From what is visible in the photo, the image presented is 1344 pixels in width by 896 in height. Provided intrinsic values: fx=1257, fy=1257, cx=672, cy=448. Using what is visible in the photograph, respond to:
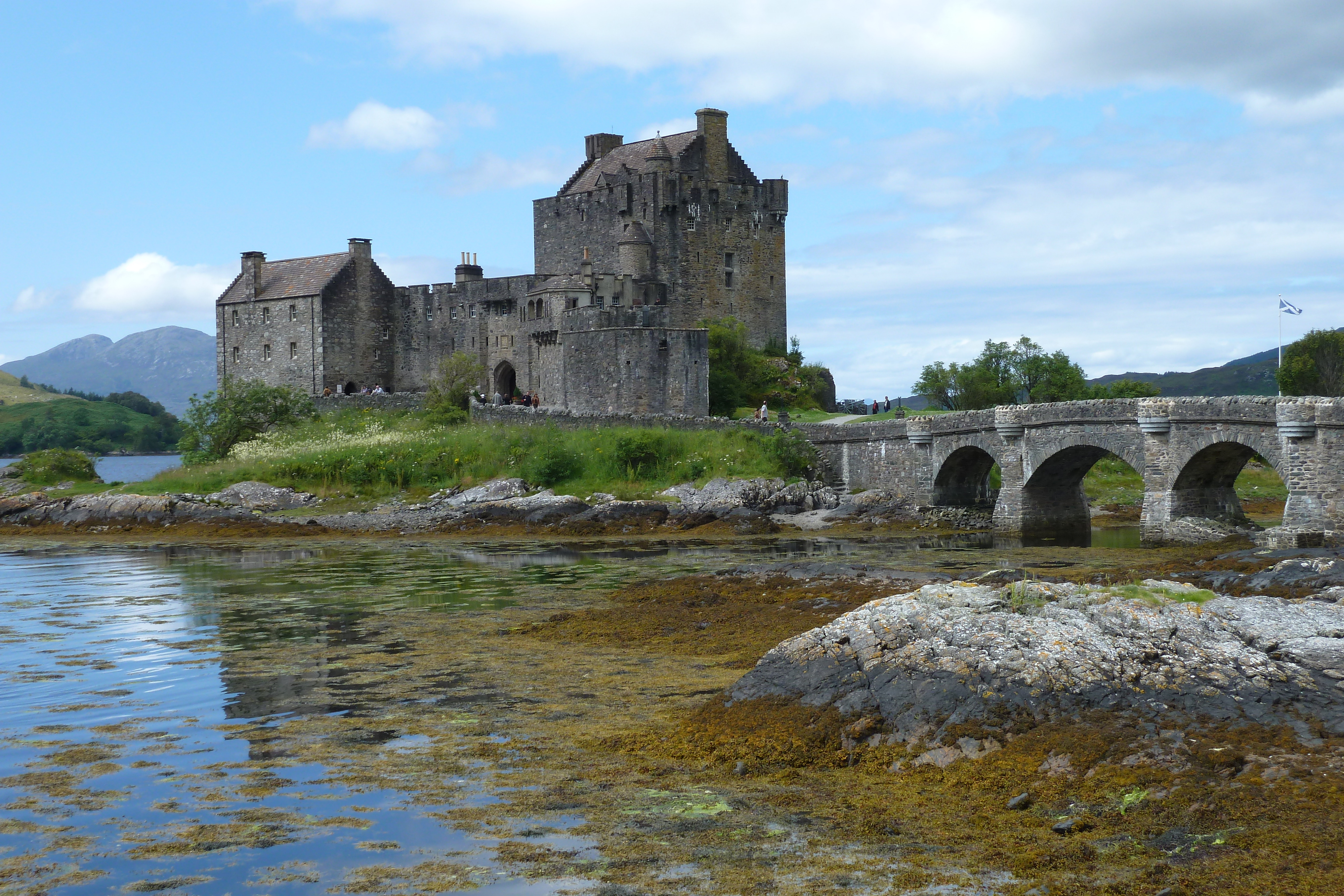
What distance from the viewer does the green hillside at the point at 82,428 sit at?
130 meters

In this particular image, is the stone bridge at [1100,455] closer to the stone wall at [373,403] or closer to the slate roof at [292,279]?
the stone wall at [373,403]

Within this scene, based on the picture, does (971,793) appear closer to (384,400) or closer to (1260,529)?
(1260,529)

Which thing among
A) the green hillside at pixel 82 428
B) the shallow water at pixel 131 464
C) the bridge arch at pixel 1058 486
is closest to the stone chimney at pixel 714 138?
the bridge arch at pixel 1058 486

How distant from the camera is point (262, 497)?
4397cm

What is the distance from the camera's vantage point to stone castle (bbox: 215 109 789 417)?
185 ft

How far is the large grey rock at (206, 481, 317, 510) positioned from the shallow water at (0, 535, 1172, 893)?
16.4 meters

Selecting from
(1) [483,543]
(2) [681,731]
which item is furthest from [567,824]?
(1) [483,543]

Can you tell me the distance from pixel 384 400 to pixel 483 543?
22698mm

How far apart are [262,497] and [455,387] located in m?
13.8

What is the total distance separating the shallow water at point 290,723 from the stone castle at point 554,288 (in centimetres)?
3057

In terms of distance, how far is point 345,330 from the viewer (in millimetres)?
61562

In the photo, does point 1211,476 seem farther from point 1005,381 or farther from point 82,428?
point 82,428

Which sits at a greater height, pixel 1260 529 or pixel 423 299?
pixel 423 299

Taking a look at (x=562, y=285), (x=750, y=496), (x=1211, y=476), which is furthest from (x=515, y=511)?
(x=1211, y=476)
